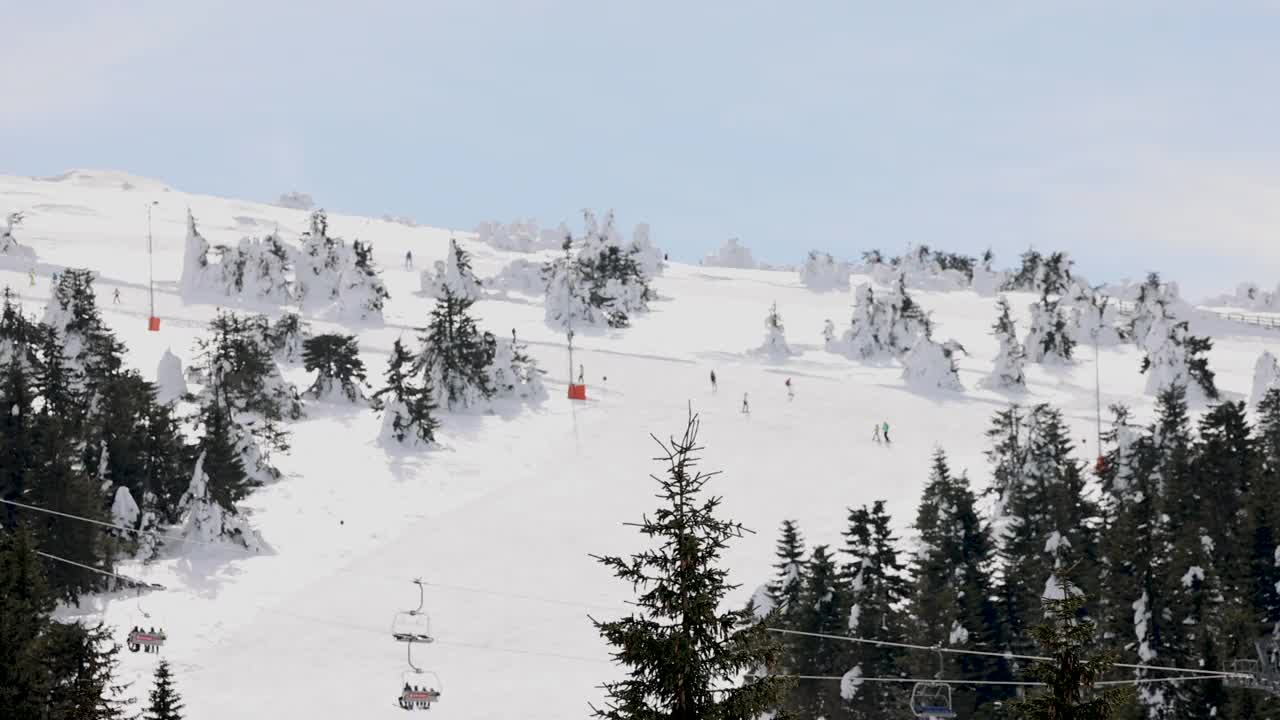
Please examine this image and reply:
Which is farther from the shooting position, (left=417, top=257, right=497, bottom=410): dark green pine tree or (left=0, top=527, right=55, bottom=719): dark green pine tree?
(left=417, top=257, right=497, bottom=410): dark green pine tree

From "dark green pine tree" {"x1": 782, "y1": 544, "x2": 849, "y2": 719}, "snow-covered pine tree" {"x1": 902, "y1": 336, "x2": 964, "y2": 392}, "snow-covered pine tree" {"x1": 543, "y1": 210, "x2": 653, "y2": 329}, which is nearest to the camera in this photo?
"dark green pine tree" {"x1": 782, "y1": 544, "x2": 849, "y2": 719}

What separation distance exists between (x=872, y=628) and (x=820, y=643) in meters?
1.68

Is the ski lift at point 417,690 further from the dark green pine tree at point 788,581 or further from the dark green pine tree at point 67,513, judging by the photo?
the dark green pine tree at point 67,513

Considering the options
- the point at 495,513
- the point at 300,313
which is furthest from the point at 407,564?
the point at 300,313

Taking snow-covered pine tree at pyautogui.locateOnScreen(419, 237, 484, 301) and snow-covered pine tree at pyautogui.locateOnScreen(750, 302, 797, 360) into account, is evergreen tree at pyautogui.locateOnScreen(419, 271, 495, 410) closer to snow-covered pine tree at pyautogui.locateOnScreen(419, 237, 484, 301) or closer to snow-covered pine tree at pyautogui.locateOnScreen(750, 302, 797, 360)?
snow-covered pine tree at pyautogui.locateOnScreen(419, 237, 484, 301)

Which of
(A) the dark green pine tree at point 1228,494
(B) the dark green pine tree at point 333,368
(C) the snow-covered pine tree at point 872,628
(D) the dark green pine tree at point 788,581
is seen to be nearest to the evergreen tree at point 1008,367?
(A) the dark green pine tree at point 1228,494

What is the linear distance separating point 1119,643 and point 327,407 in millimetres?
40839

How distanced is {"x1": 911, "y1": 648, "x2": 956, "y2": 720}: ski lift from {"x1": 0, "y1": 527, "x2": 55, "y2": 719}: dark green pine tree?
1880 centimetres

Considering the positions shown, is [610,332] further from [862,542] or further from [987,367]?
[862,542]

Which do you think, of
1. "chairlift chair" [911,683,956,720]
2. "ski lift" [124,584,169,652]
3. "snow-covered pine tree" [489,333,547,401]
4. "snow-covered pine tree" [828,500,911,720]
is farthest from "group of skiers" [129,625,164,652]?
"snow-covered pine tree" [489,333,547,401]

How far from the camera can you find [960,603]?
46125 mm

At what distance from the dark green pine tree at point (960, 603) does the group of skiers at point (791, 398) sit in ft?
72.0

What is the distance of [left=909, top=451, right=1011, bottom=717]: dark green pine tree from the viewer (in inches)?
1745

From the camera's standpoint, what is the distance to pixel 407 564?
5381cm
